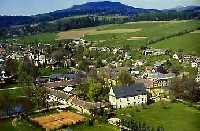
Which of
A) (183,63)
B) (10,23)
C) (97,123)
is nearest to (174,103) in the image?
(97,123)

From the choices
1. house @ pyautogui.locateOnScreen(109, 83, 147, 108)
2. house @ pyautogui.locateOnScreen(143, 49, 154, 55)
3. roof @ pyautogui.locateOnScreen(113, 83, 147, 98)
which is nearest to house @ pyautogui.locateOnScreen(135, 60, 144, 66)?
house @ pyautogui.locateOnScreen(143, 49, 154, 55)

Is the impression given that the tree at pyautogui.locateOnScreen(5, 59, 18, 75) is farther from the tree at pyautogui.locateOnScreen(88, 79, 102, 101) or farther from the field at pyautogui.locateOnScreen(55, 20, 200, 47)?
the field at pyautogui.locateOnScreen(55, 20, 200, 47)

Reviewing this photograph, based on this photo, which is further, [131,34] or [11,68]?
[131,34]

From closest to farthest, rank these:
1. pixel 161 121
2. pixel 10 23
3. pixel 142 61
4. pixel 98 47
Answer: pixel 161 121, pixel 142 61, pixel 98 47, pixel 10 23

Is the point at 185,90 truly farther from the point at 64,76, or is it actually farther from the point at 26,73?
the point at 26,73

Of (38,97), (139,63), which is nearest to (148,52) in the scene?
(139,63)

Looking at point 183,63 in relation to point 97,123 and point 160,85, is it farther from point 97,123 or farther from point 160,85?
point 97,123

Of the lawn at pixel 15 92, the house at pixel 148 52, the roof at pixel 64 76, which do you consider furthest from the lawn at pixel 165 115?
the house at pixel 148 52
